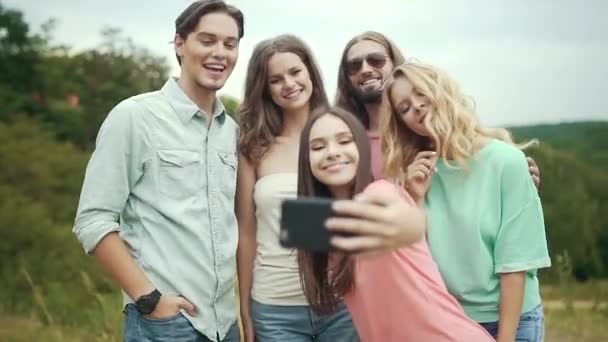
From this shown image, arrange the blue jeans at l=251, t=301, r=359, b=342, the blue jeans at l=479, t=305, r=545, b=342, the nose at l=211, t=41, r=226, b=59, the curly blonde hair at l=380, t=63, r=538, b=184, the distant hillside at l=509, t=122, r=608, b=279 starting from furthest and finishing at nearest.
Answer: the distant hillside at l=509, t=122, r=608, b=279, the blue jeans at l=251, t=301, r=359, b=342, the nose at l=211, t=41, r=226, b=59, the blue jeans at l=479, t=305, r=545, b=342, the curly blonde hair at l=380, t=63, r=538, b=184

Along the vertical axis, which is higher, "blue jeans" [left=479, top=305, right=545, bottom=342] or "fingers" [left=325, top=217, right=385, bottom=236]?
"fingers" [left=325, top=217, right=385, bottom=236]

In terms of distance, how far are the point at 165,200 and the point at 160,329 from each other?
1.38 ft

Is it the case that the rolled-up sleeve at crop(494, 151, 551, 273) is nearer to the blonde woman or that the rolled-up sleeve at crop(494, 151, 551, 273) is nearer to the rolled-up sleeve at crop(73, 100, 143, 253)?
the blonde woman

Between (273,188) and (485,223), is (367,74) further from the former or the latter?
(485,223)

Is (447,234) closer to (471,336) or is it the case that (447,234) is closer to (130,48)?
(471,336)

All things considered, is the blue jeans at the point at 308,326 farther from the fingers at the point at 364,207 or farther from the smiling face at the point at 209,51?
the fingers at the point at 364,207

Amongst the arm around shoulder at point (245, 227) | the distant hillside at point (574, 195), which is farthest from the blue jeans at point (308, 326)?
the distant hillside at point (574, 195)

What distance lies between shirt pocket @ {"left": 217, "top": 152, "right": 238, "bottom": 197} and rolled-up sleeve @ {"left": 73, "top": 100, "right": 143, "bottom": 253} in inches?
11.5

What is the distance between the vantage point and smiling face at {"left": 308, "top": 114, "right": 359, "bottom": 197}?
2.18 meters

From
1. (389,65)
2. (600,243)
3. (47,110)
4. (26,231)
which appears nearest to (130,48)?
(47,110)

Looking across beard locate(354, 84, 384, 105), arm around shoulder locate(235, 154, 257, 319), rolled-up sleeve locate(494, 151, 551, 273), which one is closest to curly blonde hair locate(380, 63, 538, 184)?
rolled-up sleeve locate(494, 151, 551, 273)

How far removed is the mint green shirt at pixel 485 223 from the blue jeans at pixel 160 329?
843mm

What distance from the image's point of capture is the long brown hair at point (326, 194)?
7.25 ft

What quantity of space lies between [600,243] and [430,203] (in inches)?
699
